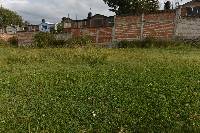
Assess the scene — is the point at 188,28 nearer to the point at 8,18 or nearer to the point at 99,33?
the point at 99,33

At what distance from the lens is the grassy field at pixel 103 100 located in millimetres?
6210

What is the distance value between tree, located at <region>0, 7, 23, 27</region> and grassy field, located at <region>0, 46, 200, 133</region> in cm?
7575

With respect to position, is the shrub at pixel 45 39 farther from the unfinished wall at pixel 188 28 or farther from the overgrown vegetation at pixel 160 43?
the unfinished wall at pixel 188 28

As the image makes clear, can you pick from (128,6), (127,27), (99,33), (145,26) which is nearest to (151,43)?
(145,26)

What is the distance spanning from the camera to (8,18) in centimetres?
8388

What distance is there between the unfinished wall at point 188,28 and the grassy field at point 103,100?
12.4 metres

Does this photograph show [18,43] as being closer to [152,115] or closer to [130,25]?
[130,25]

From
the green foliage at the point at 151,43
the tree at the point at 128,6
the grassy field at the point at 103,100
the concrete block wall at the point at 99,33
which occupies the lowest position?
the grassy field at the point at 103,100

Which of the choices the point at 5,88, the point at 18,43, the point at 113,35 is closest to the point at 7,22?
the point at 18,43

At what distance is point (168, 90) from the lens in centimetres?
774

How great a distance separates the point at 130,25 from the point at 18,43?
19.4 meters

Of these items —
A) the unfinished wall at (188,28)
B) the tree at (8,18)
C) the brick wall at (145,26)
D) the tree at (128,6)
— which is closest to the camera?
the unfinished wall at (188,28)

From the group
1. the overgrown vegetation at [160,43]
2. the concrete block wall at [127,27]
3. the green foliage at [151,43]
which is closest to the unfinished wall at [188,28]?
the overgrown vegetation at [160,43]

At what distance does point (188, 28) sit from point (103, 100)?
16578 mm
